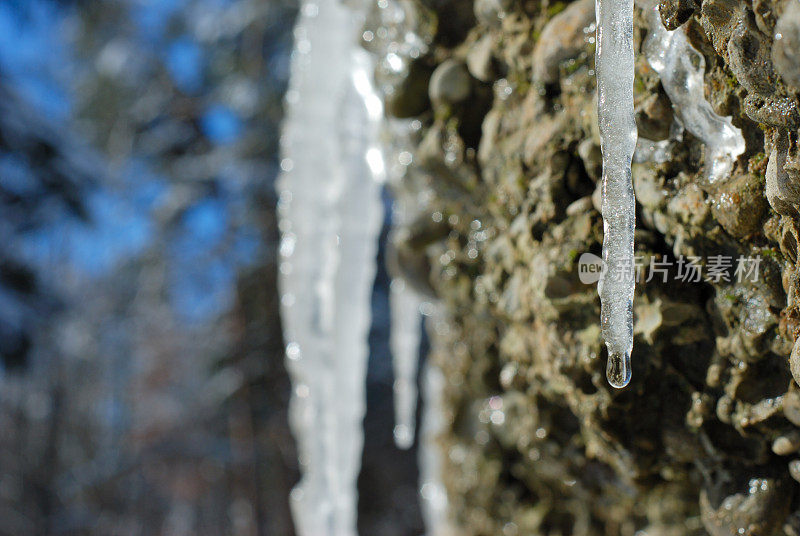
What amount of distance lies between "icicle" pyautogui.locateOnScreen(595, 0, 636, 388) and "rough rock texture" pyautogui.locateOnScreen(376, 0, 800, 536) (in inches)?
3.0

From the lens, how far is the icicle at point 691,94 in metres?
0.85

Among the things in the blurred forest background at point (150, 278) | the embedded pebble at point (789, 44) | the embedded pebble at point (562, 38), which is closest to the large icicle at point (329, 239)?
the embedded pebble at point (562, 38)

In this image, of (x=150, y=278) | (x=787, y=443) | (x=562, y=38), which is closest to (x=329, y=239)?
(x=562, y=38)

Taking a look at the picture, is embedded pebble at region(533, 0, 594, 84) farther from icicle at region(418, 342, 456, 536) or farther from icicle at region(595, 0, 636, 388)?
icicle at region(418, 342, 456, 536)

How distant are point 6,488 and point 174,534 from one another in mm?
1517

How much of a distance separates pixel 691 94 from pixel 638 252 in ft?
0.79

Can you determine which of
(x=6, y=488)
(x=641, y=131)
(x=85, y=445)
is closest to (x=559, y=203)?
(x=641, y=131)

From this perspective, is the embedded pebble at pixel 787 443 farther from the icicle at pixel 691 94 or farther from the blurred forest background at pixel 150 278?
the blurred forest background at pixel 150 278

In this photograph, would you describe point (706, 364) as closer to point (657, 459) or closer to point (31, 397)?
point (657, 459)

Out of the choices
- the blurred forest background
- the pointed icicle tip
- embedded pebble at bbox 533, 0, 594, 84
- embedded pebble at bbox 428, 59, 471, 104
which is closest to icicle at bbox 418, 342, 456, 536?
embedded pebble at bbox 428, 59, 471, 104

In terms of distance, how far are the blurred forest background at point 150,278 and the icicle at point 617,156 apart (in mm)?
3227

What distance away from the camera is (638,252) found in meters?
1.00

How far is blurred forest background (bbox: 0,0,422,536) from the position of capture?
12.8 feet

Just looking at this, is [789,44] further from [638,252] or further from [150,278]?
[150,278]
